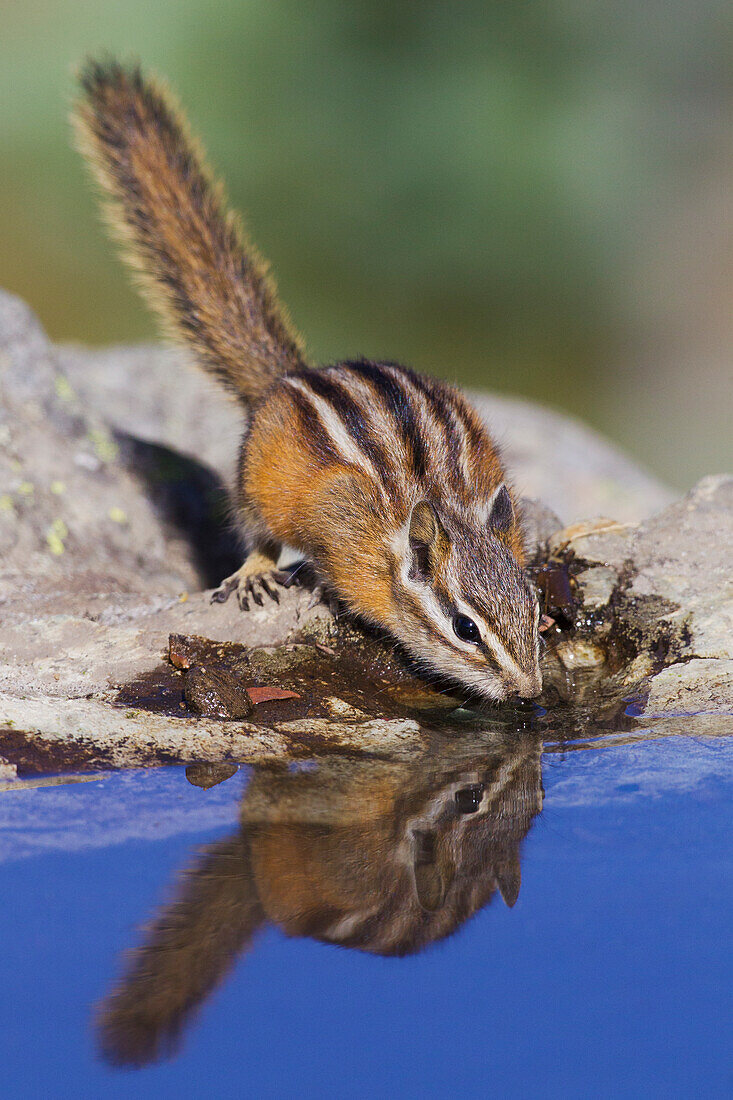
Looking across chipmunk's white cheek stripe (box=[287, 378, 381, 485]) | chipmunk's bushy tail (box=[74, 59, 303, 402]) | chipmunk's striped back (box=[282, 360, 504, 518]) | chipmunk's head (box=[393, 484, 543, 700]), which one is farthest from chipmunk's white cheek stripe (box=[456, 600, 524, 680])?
chipmunk's bushy tail (box=[74, 59, 303, 402])

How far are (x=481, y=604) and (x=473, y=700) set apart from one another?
29 cm

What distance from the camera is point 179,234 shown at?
4691 mm

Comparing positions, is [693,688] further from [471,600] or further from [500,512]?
[500,512]

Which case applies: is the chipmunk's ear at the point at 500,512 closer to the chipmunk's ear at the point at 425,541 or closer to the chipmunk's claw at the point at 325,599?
the chipmunk's ear at the point at 425,541

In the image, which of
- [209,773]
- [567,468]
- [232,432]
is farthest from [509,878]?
[567,468]

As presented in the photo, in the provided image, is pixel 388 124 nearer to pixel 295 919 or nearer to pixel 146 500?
pixel 146 500

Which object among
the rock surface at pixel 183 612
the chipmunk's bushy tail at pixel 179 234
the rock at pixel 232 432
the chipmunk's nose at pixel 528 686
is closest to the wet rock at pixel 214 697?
the rock surface at pixel 183 612

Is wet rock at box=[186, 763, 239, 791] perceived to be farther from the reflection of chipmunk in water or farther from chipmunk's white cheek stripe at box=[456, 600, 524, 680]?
chipmunk's white cheek stripe at box=[456, 600, 524, 680]

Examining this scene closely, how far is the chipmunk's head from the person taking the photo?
3.07m

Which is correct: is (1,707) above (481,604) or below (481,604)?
below

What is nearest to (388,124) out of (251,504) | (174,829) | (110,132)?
(110,132)

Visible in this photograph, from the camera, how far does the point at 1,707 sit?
2752mm

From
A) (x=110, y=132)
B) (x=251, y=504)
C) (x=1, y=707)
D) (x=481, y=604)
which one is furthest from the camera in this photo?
(x=110, y=132)

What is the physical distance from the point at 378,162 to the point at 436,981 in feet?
33.8
